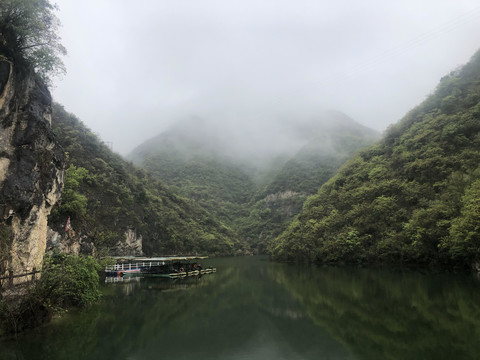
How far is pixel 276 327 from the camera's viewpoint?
54.0ft

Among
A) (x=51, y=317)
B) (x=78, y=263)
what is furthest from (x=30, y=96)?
(x=51, y=317)

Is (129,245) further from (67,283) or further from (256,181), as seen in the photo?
(256,181)

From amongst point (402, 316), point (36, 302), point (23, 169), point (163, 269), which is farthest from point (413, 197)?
point (23, 169)

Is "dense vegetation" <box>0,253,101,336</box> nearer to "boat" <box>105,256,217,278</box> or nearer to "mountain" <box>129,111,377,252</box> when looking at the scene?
"boat" <box>105,256,217,278</box>

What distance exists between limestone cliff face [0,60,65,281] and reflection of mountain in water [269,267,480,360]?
1546 centimetres

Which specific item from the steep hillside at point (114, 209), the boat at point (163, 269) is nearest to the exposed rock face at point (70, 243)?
the steep hillside at point (114, 209)

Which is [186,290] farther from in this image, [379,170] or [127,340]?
[379,170]

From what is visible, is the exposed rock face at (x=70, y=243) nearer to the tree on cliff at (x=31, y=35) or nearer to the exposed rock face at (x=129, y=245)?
the exposed rock face at (x=129, y=245)

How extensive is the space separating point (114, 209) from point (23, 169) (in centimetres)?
4201

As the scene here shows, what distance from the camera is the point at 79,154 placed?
5981 centimetres

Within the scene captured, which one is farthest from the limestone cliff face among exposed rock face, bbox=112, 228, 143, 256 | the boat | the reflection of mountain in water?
exposed rock face, bbox=112, 228, 143, 256

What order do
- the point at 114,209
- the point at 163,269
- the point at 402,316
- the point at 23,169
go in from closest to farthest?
the point at 23,169
the point at 402,316
the point at 163,269
the point at 114,209

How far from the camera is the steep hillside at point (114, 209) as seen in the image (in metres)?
40.3

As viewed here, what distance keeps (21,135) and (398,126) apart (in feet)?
245
